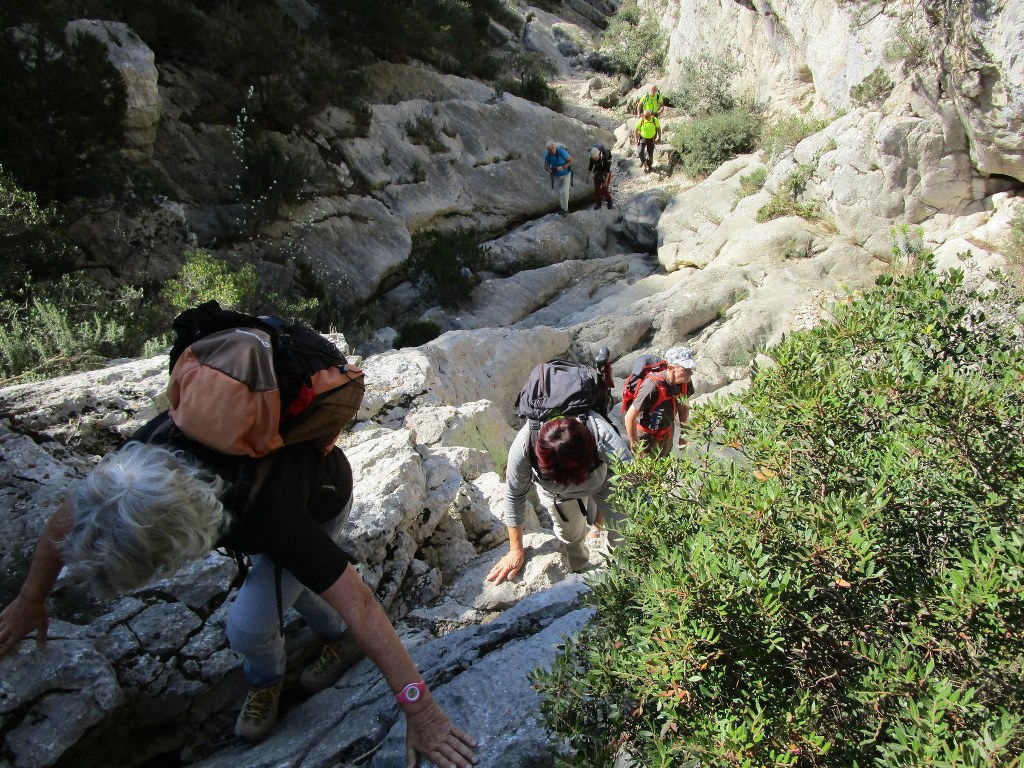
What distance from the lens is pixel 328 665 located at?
8.78 ft

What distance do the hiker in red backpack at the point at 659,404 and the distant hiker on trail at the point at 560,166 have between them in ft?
37.3

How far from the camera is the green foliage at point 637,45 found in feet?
71.6

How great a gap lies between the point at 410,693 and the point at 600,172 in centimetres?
1518

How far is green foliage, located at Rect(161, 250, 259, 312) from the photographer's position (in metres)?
7.61

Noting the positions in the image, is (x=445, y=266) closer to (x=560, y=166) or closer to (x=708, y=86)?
(x=560, y=166)

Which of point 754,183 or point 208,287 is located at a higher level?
point 208,287

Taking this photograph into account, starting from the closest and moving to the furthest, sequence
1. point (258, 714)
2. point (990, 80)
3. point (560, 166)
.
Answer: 1. point (258, 714)
2. point (990, 80)
3. point (560, 166)

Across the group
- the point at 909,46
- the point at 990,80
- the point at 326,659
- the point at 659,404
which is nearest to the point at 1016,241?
the point at 990,80

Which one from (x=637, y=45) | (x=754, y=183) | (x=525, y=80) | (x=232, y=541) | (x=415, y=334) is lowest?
(x=415, y=334)

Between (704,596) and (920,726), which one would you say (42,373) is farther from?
(920,726)

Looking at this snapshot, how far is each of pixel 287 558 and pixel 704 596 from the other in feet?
3.56

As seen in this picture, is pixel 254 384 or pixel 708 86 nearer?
pixel 254 384

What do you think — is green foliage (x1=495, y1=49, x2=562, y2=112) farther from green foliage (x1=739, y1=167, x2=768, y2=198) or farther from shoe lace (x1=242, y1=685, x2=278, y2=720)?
shoe lace (x1=242, y1=685, x2=278, y2=720)

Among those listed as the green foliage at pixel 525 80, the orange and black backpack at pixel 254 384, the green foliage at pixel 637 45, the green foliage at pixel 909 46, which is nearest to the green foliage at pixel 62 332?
the orange and black backpack at pixel 254 384
